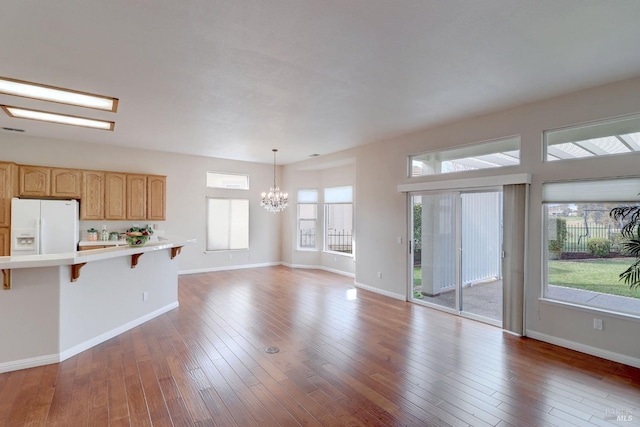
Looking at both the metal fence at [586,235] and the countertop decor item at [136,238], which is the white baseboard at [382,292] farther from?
the countertop decor item at [136,238]

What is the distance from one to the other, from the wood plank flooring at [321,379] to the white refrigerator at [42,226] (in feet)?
9.15

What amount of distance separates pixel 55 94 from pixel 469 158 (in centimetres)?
585

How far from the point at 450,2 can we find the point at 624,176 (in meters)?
2.96

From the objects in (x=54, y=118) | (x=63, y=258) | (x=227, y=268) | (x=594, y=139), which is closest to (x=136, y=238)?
(x=63, y=258)

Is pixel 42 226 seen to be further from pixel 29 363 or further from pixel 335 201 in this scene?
pixel 335 201

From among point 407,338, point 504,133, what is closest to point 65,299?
point 407,338

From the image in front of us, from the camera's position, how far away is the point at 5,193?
17.5 ft

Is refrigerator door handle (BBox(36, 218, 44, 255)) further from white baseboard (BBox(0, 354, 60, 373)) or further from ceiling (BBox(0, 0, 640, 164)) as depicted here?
white baseboard (BBox(0, 354, 60, 373))

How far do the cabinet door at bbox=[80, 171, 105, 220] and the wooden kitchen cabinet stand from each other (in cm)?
103

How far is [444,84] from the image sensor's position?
344 cm

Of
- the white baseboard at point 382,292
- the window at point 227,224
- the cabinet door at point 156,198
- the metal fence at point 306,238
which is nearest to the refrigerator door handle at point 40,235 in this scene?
the cabinet door at point 156,198

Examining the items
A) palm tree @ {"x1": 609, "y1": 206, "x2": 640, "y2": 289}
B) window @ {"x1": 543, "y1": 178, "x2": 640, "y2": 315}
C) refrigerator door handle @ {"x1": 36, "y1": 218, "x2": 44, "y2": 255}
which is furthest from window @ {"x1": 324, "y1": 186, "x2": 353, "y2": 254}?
refrigerator door handle @ {"x1": 36, "y1": 218, "x2": 44, "y2": 255}

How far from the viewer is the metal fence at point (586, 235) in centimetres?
348

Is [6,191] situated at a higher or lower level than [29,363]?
higher
